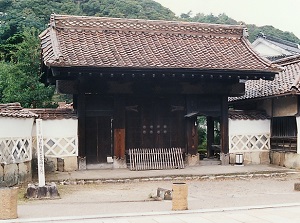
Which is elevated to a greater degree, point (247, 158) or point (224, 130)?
point (224, 130)

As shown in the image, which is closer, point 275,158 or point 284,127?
point 284,127

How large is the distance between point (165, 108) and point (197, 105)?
1477mm

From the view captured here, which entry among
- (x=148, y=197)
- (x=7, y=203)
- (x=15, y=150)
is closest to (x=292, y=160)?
(x=148, y=197)

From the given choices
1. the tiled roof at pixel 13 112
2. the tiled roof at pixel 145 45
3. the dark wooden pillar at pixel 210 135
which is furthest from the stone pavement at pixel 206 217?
the dark wooden pillar at pixel 210 135

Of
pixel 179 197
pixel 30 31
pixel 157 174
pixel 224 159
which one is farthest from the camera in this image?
pixel 30 31

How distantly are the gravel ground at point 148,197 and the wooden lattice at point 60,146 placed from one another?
317 cm

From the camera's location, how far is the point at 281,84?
67.8ft

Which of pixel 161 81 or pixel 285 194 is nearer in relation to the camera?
pixel 285 194

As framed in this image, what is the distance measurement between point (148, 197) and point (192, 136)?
7.58 meters

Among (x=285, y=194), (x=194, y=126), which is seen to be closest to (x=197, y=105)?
(x=194, y=126)

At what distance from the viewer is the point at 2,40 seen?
3731cm

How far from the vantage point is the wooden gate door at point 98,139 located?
18.9 meters

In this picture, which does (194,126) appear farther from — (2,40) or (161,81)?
(2,40)

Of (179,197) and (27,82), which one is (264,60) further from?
(27,82)
